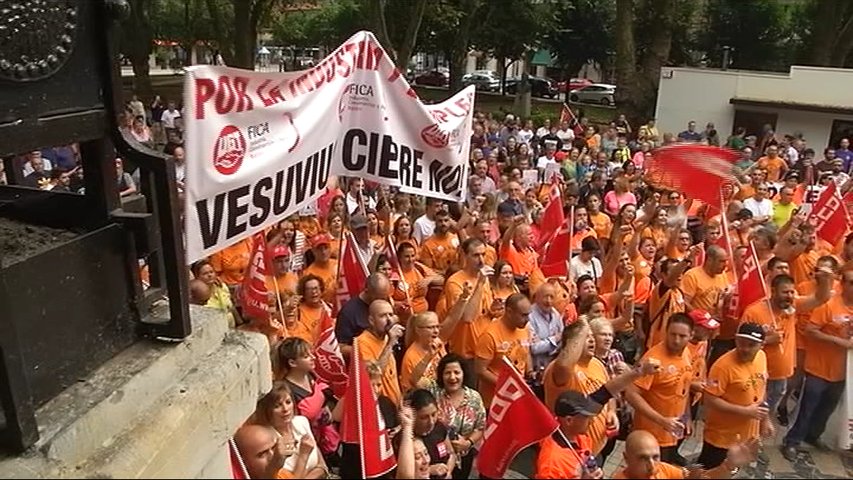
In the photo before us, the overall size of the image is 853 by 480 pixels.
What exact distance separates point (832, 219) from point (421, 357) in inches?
226

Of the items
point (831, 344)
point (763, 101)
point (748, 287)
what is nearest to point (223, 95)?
point (748, 287)

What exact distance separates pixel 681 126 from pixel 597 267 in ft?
54.9

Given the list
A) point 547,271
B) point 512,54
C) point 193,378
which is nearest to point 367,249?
point 547,271

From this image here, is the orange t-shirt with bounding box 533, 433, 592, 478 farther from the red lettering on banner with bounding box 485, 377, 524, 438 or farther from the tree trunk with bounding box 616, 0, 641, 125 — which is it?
the tree trunk with bounding box 616, 0, 641, 125

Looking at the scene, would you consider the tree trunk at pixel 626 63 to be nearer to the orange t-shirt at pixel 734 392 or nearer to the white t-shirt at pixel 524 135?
the white t-shirt at pixel 524 135

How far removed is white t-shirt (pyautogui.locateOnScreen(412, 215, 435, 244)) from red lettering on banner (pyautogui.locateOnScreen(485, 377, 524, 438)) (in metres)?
4.03

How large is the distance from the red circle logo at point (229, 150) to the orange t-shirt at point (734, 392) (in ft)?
11.5

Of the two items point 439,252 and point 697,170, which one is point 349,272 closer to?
point 439,252

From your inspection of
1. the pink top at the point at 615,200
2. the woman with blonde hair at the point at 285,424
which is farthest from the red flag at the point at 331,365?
the pink top at the point at 615,200

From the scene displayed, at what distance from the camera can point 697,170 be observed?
25.2 feet

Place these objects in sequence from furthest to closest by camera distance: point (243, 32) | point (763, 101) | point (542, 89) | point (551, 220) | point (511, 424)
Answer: point (542, 89)
point (243, 32)
point (763, 101)
point (551, 220)
point (511, 424)

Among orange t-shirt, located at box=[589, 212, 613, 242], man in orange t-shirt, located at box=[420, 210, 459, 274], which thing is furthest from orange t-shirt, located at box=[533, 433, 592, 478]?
orange t-shirt, located at box=[589, 212, 613, 242]

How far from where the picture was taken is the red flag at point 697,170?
7602 millimetres

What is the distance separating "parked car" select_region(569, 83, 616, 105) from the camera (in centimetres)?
3681
